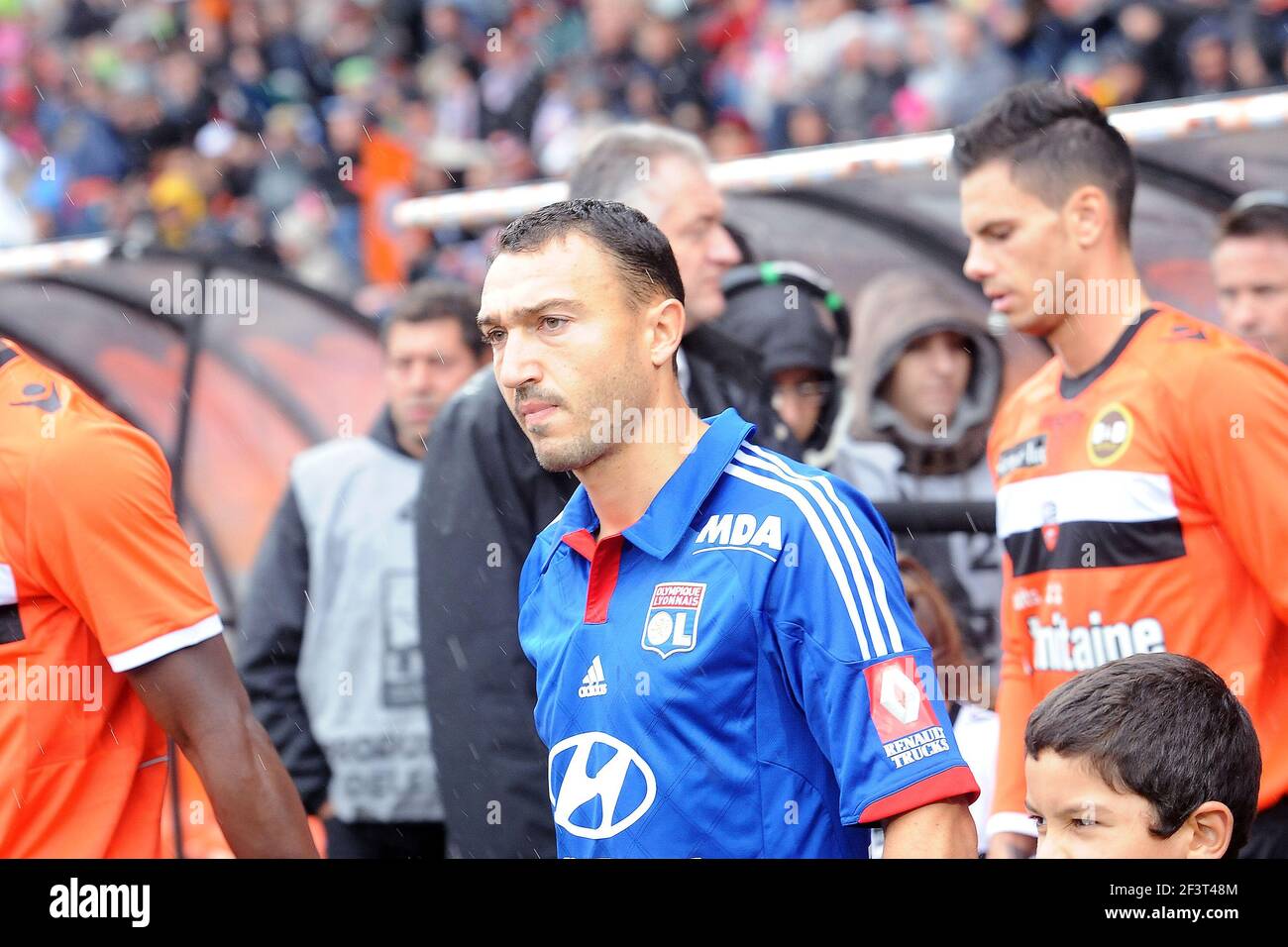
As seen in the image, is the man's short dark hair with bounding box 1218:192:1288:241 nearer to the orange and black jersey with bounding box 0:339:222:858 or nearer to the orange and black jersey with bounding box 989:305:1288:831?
the orange and black jersey with bounding box 989:305:1288:831

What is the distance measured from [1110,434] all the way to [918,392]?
5.86 ft

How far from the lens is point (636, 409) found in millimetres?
2652

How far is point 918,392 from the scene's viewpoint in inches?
207

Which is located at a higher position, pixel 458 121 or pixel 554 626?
pixel 458 121

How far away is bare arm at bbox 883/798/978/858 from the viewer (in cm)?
229

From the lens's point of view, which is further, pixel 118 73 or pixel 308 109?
pixel 118 73

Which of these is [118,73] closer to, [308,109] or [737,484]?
[308,109]

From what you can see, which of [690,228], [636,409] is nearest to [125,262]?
[690,228]

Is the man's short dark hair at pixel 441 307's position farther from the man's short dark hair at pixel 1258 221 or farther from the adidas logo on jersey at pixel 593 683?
the adidas logo on jersey at pixel 593 683

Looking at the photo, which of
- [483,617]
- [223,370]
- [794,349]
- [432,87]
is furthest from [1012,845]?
[432,87]

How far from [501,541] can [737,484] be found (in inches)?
45.3

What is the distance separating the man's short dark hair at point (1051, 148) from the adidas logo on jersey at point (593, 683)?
1667mm

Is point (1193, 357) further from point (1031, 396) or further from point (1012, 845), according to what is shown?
point (1012, 845)

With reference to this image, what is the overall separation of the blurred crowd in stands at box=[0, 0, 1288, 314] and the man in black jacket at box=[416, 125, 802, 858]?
4.53 m
